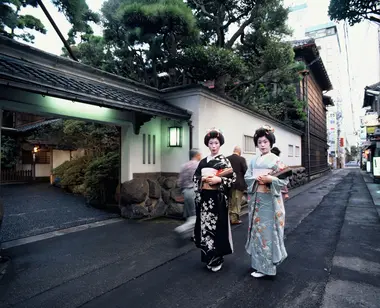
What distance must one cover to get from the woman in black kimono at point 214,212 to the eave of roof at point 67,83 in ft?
9.75

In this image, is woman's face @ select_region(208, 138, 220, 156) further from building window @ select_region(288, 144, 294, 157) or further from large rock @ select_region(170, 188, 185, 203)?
building window @ select_region(288, 144, 294, 157)

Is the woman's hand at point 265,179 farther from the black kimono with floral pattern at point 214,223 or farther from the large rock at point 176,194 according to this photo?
the large rock at point 176,194

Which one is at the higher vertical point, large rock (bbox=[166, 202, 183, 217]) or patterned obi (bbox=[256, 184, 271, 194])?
patterned obi (bbox=[256, 184, 271, 194])

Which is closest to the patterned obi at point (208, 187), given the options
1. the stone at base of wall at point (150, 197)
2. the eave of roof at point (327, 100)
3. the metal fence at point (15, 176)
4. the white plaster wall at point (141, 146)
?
the stone at base of wall at point (150, 197)

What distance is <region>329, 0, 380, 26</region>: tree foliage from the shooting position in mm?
8055

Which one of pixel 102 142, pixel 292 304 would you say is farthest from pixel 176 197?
pixel 102 142

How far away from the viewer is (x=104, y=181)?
9.35 m

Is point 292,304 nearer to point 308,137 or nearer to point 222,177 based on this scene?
point 222,177

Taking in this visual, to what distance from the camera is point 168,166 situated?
8.66m

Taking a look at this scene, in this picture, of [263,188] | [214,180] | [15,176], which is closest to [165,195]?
[214,180]

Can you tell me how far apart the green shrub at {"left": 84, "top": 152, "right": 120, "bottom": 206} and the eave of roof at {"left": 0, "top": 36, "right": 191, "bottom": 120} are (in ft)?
9.42

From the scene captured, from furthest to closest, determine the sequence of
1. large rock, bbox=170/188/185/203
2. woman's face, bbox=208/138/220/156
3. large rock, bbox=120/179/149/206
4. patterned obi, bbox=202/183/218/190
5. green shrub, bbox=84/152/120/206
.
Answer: green shrub, bbox=84/152/120/206
large rock, bbox=170/188/185/203
large rock, bbox=120/179/149/206
woman's face, bbox=208/138/220/156
patterned obi, bbox=202/183/218/190

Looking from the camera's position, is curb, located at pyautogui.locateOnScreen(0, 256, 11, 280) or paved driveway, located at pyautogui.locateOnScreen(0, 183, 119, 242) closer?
curb, located at pyautogui.locateOnScreen(0, 256, 11, 280)

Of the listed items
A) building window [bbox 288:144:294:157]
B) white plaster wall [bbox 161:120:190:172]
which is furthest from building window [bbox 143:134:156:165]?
building window [bbox 288:144:294:157]
